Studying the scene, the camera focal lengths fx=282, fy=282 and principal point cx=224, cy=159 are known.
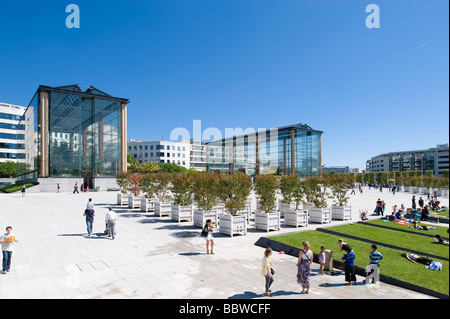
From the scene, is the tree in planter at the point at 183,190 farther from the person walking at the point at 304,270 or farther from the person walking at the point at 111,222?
the person walking at the point at 304,270

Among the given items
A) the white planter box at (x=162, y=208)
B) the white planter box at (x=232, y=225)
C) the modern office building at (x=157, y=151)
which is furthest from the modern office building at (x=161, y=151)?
the white planter box at (x=232, y=225)

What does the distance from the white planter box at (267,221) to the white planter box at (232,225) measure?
1.53m

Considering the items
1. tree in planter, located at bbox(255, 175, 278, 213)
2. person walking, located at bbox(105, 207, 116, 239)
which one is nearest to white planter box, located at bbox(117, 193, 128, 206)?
person walking, located at bbox(105, 207, 116, 239)

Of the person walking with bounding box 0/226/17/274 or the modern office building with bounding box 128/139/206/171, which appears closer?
the person walking with bounding box 0/226/17/274

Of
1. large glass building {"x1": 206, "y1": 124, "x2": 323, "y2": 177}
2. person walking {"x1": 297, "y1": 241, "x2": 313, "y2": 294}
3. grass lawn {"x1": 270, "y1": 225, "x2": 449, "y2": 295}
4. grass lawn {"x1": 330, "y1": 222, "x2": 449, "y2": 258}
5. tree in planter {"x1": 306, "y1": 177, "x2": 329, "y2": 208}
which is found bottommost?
grass lawn {"x1": 330, "y1": 222, "x2": 449, "y2": 258}

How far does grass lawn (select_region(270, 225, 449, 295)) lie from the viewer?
305 inches

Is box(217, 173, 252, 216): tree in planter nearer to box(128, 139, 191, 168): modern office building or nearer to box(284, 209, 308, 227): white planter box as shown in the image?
box(284, 209, 308, 227): white planter box

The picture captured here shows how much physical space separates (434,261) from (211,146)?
77485 mm

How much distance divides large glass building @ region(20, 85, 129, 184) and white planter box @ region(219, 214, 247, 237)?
137ft

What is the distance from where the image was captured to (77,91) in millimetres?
49406

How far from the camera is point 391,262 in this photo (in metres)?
9.52

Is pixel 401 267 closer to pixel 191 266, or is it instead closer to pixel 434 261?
pixel 434 261

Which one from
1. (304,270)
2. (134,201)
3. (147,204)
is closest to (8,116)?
(134,201)

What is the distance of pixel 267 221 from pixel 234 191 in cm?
247
